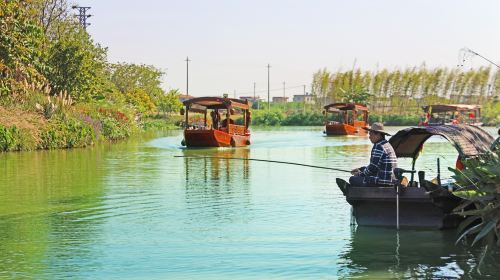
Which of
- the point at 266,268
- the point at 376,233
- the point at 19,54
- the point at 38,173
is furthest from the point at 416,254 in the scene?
the point at 19,54

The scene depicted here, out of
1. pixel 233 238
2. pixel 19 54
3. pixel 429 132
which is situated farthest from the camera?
pixel 19 54

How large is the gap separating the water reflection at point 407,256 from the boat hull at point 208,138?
2161 centimetres

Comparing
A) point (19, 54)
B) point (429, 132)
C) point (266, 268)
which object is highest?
point (19, 54)

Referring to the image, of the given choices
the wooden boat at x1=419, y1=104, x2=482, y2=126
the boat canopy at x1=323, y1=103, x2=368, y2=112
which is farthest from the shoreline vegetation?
the boat canopy at x1=323, y1=103, x2=368, y2=112

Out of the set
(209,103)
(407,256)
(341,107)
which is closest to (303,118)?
(341,107)

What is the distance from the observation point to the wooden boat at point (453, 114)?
53219mm

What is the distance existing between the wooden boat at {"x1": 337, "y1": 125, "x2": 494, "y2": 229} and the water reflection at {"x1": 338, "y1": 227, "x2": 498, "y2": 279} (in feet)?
0.49

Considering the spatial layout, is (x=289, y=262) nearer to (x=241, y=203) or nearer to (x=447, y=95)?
(x=241, y=203)

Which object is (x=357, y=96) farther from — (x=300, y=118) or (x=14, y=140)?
(x=14, y=140)

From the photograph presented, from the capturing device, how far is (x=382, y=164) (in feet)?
38.5

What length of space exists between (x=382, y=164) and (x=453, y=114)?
44.4 metres

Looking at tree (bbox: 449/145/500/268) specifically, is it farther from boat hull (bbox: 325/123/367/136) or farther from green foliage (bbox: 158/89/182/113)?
green foliage (bbox: 158/89/182/113)

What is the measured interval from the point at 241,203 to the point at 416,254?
539 centimetres

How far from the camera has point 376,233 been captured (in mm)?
11945
